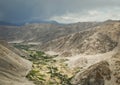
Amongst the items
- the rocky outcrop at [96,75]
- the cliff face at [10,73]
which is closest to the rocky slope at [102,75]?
the rocky outcrop at [96,75]

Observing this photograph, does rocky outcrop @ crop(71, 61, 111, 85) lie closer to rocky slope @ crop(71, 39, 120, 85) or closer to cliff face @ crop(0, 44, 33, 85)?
rocky slope @ crop(71, 39, 120, 85)

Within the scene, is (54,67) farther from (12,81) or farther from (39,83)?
(12,81)

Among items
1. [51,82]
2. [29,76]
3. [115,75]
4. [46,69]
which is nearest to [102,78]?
[115,75]

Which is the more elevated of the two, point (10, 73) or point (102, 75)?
point (10, 73)

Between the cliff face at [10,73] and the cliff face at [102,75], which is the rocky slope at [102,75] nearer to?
the cliff face at [102,75]

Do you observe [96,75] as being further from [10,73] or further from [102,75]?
[10,73]

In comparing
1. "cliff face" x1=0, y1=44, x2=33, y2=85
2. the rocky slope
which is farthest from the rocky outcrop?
"cliff face" x1=0, y1=44, x2=33, y2=85

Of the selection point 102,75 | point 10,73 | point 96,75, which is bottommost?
point 102,75

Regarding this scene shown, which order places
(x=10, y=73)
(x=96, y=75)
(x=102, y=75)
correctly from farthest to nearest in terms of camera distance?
(x=96, y=75), (x=102, y=75), (x=10, y=73)

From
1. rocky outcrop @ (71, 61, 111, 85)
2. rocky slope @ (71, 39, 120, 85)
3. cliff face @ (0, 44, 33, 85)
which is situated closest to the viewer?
cliff face @ (0, 44, 33, 85)

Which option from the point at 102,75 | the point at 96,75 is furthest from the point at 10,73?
the point at 102,75

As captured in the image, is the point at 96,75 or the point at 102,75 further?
the point at 96,75
